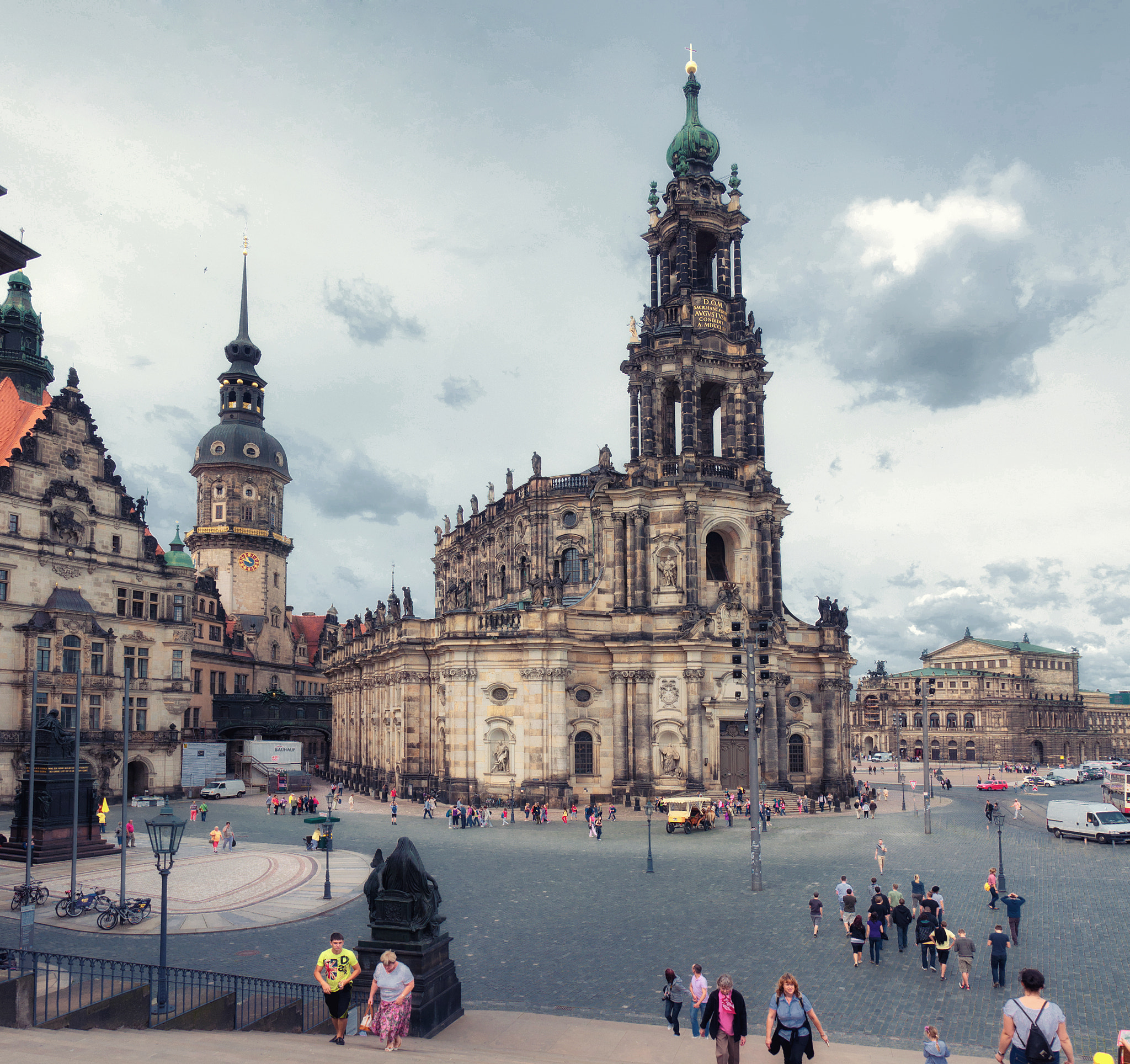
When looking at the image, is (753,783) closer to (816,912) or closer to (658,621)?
(816,912)

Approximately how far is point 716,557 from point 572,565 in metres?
10.3

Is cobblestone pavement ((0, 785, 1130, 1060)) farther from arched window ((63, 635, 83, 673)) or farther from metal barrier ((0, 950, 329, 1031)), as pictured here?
arched window ((63, 635, 83, 673))

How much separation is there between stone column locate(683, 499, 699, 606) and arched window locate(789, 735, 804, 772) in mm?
11521

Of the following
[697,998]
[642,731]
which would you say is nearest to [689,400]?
[642,731]

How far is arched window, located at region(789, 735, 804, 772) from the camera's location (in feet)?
194

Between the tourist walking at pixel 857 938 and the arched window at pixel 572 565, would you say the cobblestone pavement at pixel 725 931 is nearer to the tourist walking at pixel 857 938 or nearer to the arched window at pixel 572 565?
the tourist walking at pixel 857 938

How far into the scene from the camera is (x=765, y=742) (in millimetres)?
56438

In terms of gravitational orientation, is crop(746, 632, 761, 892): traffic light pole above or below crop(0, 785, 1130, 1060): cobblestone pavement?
above

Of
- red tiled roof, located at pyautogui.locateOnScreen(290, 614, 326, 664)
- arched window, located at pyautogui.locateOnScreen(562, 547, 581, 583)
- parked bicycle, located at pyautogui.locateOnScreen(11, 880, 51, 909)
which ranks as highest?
arched window, located at pyautogui.locateOnScreen(562, 547, 581, 583)

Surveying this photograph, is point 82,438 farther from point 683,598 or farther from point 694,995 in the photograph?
point 694,995

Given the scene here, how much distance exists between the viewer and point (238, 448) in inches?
3856

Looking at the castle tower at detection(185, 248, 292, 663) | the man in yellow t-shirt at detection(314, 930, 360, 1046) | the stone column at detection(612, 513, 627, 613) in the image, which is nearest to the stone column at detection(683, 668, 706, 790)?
the stone column at detection(612, 513, 627, 613)

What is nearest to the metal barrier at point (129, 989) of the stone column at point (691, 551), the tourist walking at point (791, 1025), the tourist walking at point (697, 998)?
the tourist walking at point (697, 998)

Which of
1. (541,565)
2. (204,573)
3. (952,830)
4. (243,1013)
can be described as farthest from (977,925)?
(204,573)
